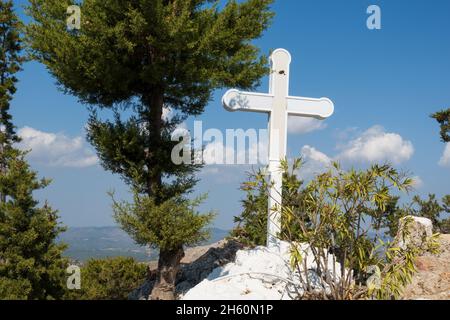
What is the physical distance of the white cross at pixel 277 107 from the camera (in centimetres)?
1118

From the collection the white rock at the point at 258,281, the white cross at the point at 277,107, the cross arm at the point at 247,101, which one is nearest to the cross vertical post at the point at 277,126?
the white cross at the point at 277,107

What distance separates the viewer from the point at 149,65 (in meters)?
11.6

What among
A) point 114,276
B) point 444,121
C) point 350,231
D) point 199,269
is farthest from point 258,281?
point 444,121

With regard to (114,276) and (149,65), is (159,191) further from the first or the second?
(114,276)

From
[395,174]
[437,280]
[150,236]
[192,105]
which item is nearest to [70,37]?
[192,105]

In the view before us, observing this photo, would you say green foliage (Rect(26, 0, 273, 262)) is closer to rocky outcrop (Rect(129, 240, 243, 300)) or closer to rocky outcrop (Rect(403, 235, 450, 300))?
rocky outcrop (Rect(129, 240, 243, 300))

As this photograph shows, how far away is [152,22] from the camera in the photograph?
36.4ft

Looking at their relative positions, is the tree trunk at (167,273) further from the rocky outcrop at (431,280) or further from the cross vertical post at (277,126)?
the rocky outcrop at (431,280)

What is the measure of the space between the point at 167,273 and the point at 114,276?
15.4ft

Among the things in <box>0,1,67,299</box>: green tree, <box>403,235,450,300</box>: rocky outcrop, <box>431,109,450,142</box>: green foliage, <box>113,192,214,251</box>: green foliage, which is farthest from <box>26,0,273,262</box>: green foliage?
<box>431,109,450,142</box>: green foliage

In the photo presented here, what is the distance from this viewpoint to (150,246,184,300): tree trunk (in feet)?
41.3

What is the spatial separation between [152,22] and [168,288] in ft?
22.3

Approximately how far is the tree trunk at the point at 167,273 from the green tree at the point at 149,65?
0.03 metres
